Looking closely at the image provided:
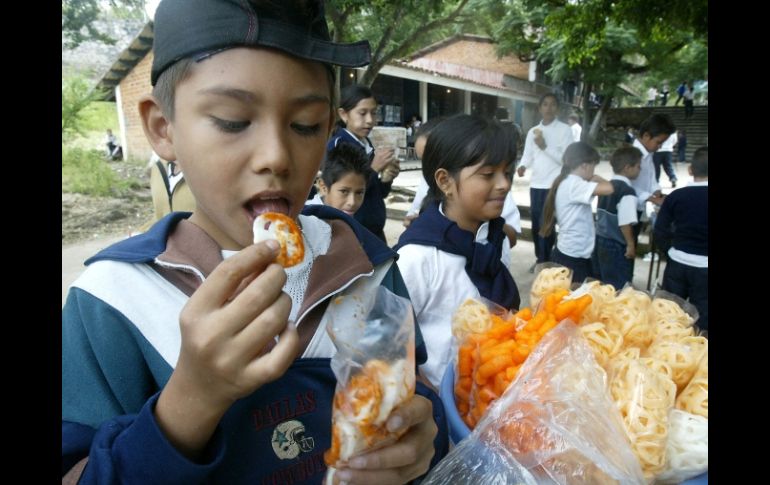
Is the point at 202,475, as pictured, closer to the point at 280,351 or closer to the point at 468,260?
the point at 280,351

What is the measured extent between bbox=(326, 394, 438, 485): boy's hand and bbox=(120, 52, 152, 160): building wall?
15.6 meters

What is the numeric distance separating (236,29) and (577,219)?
4141mm

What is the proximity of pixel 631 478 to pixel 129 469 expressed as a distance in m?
0.96

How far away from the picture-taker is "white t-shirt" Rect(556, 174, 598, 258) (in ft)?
14.6

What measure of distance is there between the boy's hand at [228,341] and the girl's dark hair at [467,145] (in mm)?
1632

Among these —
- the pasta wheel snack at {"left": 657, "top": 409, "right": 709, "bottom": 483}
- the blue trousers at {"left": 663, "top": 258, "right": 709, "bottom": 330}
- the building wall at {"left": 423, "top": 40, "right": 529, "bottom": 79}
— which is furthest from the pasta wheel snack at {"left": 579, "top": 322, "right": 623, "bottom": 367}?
the building wall at {"left": 423, "top": 40, "right": 529, "bottom": 79}

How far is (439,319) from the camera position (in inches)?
80.8

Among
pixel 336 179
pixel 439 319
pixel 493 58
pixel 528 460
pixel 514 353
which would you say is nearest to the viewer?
pixel 528 460

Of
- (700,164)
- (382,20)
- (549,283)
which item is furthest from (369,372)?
(382,20)

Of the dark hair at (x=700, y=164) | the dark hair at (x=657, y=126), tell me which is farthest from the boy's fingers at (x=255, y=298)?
the dark hair at (x=657, y=126)

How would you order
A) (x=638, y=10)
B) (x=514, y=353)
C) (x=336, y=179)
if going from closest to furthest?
(x=514, y=353)
(x=336, y=179)
(x=638, y=10)

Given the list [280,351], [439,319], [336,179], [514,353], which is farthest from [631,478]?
[336,179]

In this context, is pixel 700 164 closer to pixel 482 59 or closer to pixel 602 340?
pixel 602 340

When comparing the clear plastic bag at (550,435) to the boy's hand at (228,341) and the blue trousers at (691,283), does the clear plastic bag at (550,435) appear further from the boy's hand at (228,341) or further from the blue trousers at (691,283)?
the blue trousers at (691,283)
